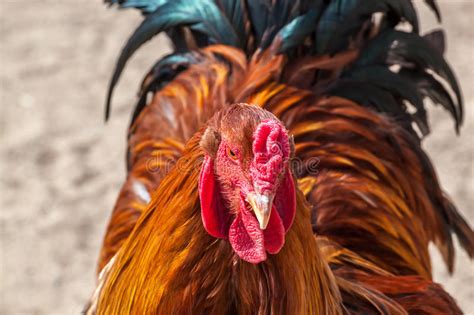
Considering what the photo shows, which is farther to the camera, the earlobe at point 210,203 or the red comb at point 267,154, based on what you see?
the earlobe at point 210,203

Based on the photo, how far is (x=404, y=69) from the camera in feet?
10.9

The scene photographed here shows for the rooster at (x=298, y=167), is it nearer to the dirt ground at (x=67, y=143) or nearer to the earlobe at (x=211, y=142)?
the earlobe at (x=211, y=142)

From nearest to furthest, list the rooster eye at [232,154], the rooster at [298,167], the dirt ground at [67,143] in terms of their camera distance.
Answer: the rooster eye at [232,154] → the rooster at [298,167] → the dirt ground at [67,143]

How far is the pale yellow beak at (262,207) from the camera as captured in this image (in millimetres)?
1891

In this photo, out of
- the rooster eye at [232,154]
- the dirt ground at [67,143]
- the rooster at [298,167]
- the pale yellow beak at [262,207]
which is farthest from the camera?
the dirt ground at [67,143]

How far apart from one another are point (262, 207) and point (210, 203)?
209 millimetres

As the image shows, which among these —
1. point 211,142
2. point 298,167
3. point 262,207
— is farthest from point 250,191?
point 298,167

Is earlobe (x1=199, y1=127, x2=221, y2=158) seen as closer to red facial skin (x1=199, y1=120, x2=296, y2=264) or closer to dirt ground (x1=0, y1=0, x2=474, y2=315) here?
red facial skin (x1=199, y1=120, x2=296, y2=264)

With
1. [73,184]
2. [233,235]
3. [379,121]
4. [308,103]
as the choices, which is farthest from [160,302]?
[73,184]

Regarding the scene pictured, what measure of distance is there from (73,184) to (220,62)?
2.36 m

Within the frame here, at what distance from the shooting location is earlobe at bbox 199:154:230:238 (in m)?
2.07

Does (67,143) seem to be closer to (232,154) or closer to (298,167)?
(298,167)

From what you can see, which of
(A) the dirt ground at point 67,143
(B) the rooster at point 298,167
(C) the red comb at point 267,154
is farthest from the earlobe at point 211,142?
(A) the dirt ground at point 67,143

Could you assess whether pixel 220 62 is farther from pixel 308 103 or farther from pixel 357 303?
pixel 357 303
